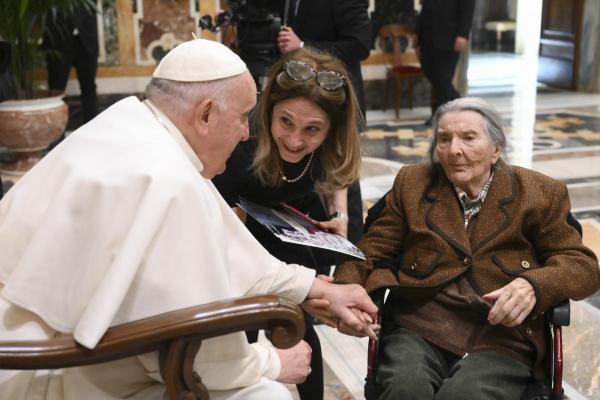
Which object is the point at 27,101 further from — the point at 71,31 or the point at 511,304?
the point at 511,304

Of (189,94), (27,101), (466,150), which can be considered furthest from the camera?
(27,101)

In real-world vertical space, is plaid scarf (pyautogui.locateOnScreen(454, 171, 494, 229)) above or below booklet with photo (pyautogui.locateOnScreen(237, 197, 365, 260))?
above

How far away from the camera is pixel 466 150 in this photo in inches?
97.4

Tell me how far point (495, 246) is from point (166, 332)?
122cm

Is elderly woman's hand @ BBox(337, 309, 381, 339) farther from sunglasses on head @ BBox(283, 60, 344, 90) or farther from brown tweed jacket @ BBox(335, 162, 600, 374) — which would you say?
sunglasses on head @ BBox(283, 60, 344, 90)

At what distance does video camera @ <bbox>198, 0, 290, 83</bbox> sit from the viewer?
13.2ft

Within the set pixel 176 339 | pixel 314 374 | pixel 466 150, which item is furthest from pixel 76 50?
pixel 176 339

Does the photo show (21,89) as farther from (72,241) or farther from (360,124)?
(72,241)

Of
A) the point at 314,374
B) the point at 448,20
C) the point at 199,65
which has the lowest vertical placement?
the point at 314,374

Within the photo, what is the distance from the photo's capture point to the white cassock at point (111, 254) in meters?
1.64

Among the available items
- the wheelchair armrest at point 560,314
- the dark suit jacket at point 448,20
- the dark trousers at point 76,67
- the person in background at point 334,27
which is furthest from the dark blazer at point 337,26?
the dark suit jacket at point 448,20

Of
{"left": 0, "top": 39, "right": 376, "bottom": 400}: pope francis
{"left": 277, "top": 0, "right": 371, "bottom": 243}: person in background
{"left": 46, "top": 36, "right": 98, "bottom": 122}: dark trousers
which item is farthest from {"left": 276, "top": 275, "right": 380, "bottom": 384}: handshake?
{"left": 46, "top": 36, "right": 98, "bottom": 122}: dark trousers

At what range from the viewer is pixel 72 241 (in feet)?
5.42

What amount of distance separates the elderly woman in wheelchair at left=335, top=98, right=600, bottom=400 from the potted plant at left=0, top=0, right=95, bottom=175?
440cm
